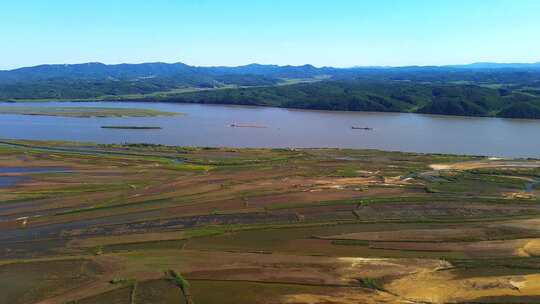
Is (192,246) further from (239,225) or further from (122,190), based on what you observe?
(122,190)

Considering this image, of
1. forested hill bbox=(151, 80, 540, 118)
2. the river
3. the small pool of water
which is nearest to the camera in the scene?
the small pool of water

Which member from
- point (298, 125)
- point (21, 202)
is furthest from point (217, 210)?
point (298, 125)

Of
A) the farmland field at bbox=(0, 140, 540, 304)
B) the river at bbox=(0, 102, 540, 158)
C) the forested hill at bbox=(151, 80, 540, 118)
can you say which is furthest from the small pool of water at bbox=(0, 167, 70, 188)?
the forested hill at bbox=(151, 80, 540, 118)

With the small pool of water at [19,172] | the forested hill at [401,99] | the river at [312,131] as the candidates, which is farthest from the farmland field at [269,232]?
the forested hill at [401,99]

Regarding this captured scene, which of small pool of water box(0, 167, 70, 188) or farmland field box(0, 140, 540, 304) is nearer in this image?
farmland field box(0, 140, 540, 304)

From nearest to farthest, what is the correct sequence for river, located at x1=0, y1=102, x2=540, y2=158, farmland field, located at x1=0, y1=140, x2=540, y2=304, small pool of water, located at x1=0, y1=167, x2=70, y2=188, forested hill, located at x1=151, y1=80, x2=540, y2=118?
farmland field, located at x1=0, y1=140, x2=540, y2=304 < small pool of water, located at x1=0, y1=167, x2=70, y2=188 < river, located at x1=0, y1=102, x2=540, y2=158 < forested hill, located at x1=151, y1=80, x2=540, y2=118

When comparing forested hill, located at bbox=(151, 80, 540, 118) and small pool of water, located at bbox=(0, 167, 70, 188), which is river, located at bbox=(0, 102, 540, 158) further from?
small pool of water, located at bbox=(0, 167, 70, 188)

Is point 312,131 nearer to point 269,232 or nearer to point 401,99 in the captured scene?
point 401,99

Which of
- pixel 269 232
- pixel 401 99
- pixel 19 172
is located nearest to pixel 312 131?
pixel 19 172

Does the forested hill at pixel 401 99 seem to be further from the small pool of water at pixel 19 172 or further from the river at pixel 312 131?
the small pool of water at pixel 19 172
